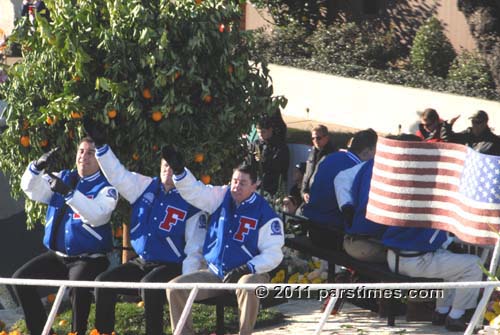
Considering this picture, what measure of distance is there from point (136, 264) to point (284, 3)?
44.8 ft

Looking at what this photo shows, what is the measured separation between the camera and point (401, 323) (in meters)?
8.80

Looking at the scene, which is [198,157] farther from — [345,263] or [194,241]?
[345,263]

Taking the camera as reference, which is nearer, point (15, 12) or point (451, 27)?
point (451, 27)

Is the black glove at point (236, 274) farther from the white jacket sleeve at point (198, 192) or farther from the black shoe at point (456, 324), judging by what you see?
the black shoe at point (456, 324)

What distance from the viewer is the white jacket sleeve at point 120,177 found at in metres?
8.40

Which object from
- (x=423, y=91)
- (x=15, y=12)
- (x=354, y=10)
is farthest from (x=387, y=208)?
(x=15, y=12)

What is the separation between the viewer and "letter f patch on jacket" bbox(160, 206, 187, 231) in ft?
27.3

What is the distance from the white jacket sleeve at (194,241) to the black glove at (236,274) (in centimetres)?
35

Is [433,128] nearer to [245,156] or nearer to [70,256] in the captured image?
[245,156]

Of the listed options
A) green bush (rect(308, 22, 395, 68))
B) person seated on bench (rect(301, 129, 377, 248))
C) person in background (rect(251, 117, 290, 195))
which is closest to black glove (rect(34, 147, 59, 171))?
person seated on bench (rect(301, 129, 377, 248))

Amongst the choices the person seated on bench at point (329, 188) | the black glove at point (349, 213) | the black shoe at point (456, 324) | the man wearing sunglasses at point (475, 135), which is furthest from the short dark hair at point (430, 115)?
the black shoe at point (456, 324)

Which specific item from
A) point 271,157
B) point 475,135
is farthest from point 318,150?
point 475,135

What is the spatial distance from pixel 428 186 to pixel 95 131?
238 cm

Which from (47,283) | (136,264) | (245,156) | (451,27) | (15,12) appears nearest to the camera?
Answer: (47,283)
